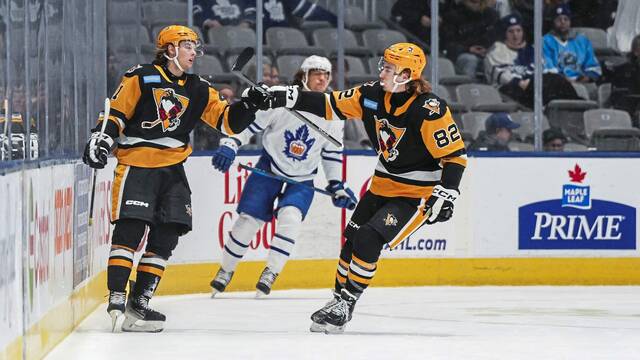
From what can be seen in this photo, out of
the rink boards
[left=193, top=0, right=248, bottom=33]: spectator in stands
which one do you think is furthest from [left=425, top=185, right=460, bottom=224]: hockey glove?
[left=193, top=0, right=248, bottom=33]: spectator in stands

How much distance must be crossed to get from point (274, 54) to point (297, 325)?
3.25 meters

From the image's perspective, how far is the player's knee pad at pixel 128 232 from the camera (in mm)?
6270

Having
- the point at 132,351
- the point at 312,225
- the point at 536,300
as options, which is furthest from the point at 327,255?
the point at 132,351

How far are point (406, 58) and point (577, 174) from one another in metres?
3.36

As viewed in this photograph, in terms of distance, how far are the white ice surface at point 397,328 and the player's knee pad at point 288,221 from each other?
38 centimetres

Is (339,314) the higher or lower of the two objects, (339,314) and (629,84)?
the lower

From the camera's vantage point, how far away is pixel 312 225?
29.5 feet

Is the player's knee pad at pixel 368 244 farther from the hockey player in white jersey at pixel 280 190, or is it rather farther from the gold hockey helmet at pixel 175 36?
the hockey player in white jersey at pixel 280 190

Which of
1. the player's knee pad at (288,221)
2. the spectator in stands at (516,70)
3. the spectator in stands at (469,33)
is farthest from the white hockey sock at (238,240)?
the spectator in stands at (516,70)

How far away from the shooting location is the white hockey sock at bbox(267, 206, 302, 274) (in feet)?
26.8

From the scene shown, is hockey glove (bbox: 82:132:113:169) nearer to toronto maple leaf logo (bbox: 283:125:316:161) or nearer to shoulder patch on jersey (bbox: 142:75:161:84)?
shoulder patch on jersey (bbox: 142:75:161:84)

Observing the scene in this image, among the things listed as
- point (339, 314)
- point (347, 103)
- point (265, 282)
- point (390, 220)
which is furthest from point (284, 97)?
point (265, 282)

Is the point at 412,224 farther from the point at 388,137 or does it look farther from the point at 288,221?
the point at 288,221

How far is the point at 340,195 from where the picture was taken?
26.5 feet
